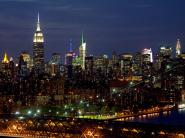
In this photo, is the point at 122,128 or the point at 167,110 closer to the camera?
the point at 122,128

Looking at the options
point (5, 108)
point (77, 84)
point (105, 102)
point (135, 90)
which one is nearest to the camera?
point (5, 108)

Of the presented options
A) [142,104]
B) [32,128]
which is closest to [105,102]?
[142,104]

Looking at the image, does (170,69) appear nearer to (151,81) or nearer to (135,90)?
(135,90)

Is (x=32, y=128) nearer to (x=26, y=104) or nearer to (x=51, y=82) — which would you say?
(x=26, y=104)

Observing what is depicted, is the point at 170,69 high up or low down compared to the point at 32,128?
up

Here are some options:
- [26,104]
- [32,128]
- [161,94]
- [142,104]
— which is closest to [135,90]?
[161,94]

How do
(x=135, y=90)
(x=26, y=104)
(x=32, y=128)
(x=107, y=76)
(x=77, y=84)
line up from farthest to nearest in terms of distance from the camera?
(x=107, y=76)
(x=77, y=84)
(x=135, y=90)
(x=26, y=104)
(x=32, y=128)
